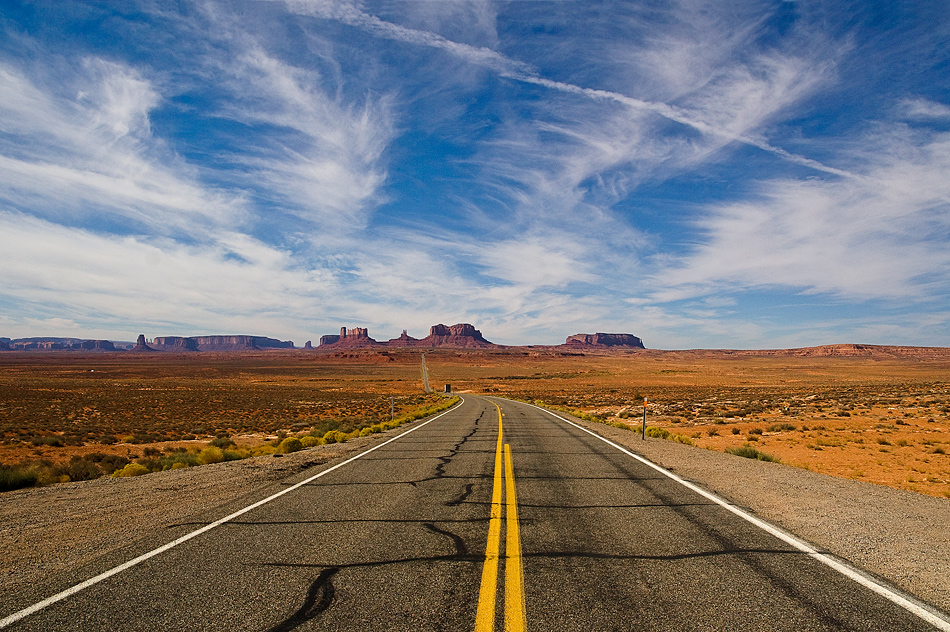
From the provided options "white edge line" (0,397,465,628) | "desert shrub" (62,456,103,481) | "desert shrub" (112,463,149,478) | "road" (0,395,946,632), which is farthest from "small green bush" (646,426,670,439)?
"desert shrub" (62,456,103,481)

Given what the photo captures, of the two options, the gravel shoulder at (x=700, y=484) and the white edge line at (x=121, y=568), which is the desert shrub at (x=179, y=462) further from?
the white edge line at (x=121, y=568)

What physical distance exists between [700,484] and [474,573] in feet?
17.9

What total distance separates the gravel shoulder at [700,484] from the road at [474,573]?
53 cm

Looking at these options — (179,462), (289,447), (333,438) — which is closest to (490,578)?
(179,462)

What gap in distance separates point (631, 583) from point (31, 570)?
553 centimetres

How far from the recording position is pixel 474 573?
399cm

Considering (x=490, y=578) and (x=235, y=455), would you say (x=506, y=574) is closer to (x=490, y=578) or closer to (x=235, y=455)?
(x=490, y=578)

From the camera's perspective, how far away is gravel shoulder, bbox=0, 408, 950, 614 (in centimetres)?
439

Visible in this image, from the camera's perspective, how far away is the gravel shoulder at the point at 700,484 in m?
4.39

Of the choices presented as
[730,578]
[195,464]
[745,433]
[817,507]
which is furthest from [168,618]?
[745,433]

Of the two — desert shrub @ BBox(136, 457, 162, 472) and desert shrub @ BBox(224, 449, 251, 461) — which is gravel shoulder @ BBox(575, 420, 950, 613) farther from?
desert shrub @ BBox(136, 457, 162, 472)

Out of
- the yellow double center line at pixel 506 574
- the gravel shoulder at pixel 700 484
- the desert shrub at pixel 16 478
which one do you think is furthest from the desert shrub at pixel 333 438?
the yellow double center line at pixel 506 574

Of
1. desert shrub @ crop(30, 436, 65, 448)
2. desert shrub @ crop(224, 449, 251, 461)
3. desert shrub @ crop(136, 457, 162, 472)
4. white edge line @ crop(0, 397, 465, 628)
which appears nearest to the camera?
white edge line @ crop(0, 397, 465, 628)

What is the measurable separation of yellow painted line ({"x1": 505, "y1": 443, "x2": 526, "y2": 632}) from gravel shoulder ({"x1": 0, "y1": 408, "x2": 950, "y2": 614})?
10.4 ft
